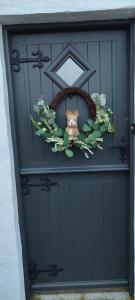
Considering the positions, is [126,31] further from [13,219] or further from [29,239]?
[29,239]

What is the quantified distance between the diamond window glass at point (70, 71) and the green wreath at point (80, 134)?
0.21m

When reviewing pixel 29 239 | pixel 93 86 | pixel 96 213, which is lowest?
pixel 29 239

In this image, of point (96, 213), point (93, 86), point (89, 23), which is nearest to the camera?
point (89, 23)

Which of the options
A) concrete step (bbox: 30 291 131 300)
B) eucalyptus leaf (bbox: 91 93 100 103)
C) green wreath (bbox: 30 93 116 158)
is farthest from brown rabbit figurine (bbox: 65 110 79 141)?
concrete step (bbox: 30 291 131 300)

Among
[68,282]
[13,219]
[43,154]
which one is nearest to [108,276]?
[68,282]

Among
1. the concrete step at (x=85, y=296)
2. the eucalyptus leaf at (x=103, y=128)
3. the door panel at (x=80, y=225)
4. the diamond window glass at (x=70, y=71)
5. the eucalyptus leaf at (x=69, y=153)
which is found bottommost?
the concrete step at (x=85, y=296)

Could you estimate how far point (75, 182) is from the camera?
8.42 ft

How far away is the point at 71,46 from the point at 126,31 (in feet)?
1.44

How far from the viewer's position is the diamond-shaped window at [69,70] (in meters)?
2.33

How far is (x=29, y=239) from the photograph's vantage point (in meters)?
2.70

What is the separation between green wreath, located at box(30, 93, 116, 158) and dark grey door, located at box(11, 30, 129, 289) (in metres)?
0.10

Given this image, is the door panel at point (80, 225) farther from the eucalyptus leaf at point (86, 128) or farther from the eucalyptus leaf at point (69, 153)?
A: the eucalyptus leaf at point (86, 128)

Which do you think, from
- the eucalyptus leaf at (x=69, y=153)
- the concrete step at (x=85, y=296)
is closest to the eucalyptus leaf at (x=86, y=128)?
the eucalyptus leaf at (x=69, y=153)

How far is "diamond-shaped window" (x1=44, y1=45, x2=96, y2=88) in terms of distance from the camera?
233 centimetres
